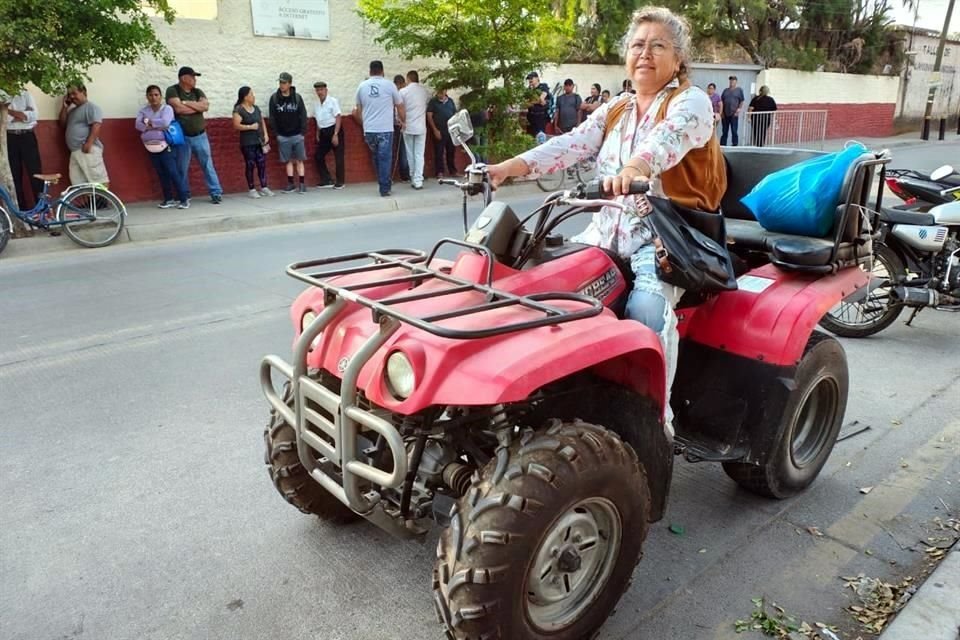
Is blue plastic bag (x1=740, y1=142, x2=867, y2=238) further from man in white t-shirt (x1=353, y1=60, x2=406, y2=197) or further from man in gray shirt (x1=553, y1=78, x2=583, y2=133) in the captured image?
man in gray shirt (x1=553, y1=78, x2=583, y2=133)

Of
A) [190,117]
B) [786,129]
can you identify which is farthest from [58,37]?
[786,129]

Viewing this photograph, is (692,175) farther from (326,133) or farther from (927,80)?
(927,80)

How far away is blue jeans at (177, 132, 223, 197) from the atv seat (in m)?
10.2

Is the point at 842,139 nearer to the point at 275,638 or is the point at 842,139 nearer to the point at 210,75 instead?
the point at 210,75

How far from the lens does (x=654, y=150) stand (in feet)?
9.44

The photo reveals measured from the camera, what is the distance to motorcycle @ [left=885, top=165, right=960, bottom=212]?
20.3ft

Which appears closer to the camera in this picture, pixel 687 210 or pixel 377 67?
pixel 687 210

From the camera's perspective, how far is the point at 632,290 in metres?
3.06

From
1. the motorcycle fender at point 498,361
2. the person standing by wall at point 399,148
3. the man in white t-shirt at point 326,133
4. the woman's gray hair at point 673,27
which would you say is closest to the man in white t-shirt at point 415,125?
the person standing by wall at point 399,148

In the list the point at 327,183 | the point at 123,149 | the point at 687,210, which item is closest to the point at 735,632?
the point at 687,210

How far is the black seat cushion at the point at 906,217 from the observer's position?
5.70 meters

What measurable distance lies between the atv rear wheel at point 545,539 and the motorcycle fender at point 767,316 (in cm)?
101

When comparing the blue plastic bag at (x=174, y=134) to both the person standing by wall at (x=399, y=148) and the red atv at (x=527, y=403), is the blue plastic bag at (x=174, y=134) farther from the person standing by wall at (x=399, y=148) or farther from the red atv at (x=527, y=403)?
the red atv at (x=527, y=403)

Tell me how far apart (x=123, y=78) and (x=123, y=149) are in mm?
1106
